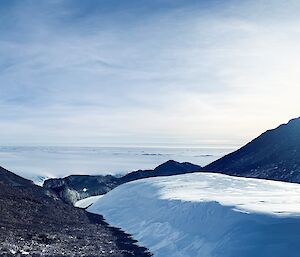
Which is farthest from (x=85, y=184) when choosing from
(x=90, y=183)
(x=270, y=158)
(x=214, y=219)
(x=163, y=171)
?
(x=214, y=219)

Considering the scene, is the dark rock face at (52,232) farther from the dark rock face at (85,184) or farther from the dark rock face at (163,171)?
the dark rock face at (163,171)

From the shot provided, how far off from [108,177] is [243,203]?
60191mm

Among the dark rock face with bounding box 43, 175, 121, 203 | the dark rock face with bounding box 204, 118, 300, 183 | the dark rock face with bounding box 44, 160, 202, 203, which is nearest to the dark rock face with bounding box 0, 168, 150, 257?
the dark rock face with bounding box 44, 160, 202, 203

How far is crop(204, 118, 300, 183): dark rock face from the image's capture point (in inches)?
2480

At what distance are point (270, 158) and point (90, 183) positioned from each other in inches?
1250

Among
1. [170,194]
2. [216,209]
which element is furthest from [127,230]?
[216,209]

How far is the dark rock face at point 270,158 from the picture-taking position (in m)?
63.0

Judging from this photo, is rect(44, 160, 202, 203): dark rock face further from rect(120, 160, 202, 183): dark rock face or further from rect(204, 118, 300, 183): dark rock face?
rect(204, 118, 300, 183): dark rock face

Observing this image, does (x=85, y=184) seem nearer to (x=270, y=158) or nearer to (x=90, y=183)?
(x=90, y=183)

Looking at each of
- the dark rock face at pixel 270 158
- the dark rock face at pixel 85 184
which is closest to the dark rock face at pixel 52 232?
the dark rock face at pixel 85 184

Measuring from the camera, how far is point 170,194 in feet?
128

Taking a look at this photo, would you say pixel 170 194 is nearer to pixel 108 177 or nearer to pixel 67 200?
pixel 67 200

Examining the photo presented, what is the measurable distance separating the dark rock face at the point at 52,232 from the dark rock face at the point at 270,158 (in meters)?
31.3

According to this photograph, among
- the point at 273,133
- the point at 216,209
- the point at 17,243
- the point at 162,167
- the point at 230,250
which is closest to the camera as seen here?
the point at 230,250
